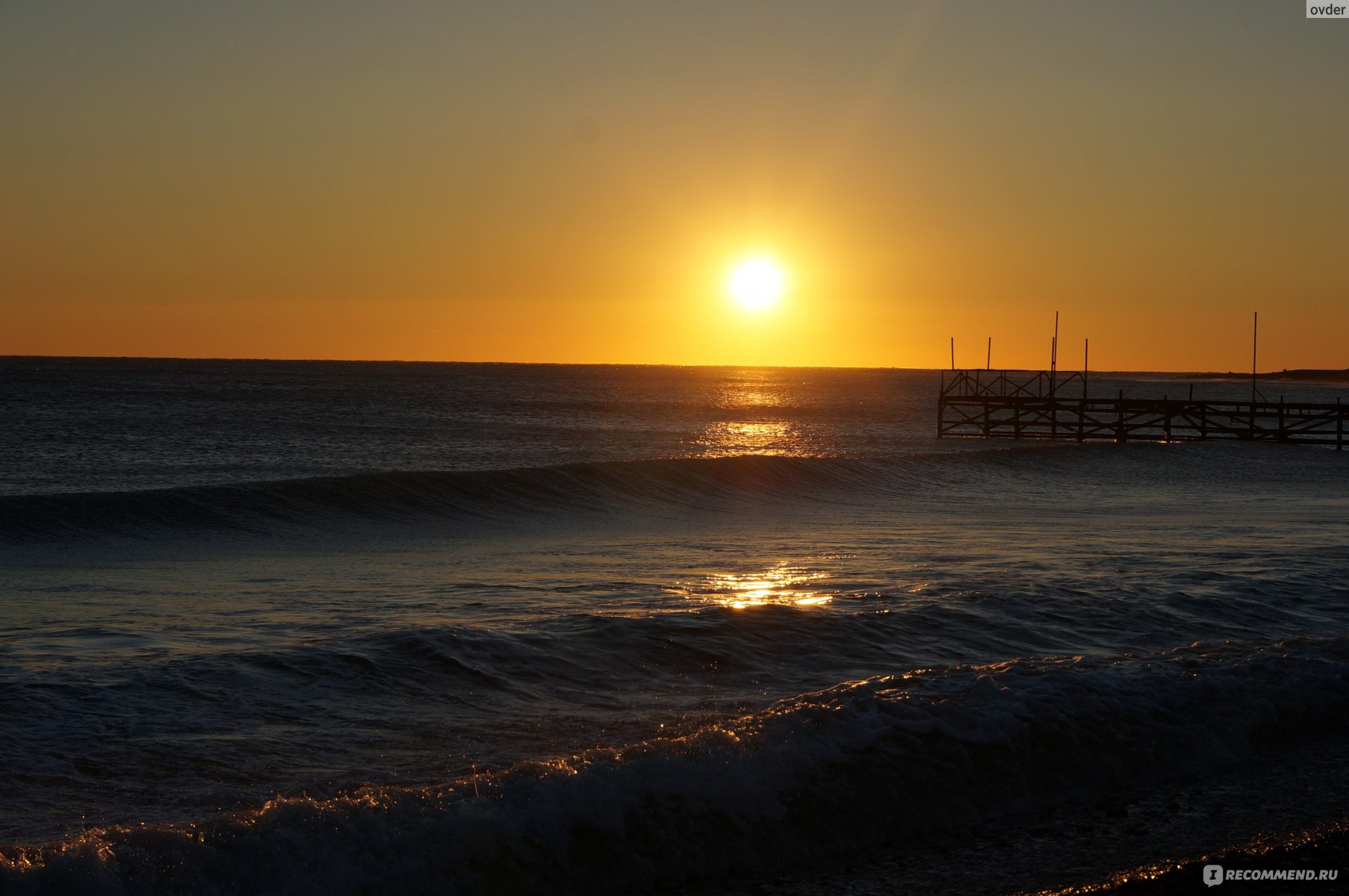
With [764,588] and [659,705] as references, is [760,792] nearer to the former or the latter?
[659,705]

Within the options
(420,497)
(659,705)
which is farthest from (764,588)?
(420,497)

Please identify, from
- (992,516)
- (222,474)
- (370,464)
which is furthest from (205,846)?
(370,464)

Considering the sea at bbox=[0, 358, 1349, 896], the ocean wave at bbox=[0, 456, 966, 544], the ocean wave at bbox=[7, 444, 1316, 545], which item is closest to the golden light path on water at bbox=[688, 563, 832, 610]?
the sea at bbox=[0, 358, 1349, 896]

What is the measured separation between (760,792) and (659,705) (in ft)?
6.40

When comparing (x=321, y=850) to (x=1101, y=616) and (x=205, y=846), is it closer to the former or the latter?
(x=205, y=846)

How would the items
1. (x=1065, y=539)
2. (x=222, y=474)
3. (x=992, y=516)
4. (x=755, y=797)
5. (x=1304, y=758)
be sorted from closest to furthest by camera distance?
(x=755, y=797) → (x=1304, y=758) → (x=1065, y=539) → (x=992, y=516) → (x=222, y=474)

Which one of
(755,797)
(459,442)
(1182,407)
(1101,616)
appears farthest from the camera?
(459,442)

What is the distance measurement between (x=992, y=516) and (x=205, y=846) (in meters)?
21.1

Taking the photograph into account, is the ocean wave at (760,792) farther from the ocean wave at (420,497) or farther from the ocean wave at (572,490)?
the ocean wave at (420,497)

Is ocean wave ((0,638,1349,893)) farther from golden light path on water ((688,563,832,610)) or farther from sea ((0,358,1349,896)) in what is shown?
golden light path on water ((688,563,832,610))

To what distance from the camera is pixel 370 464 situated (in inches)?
→ 1699

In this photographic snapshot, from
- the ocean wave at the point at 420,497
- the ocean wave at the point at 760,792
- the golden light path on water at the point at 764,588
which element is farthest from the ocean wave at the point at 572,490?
the ocean wave at the point at 760,792

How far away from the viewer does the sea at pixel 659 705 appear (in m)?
6.04

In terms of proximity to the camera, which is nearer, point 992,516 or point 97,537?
point 97,537
